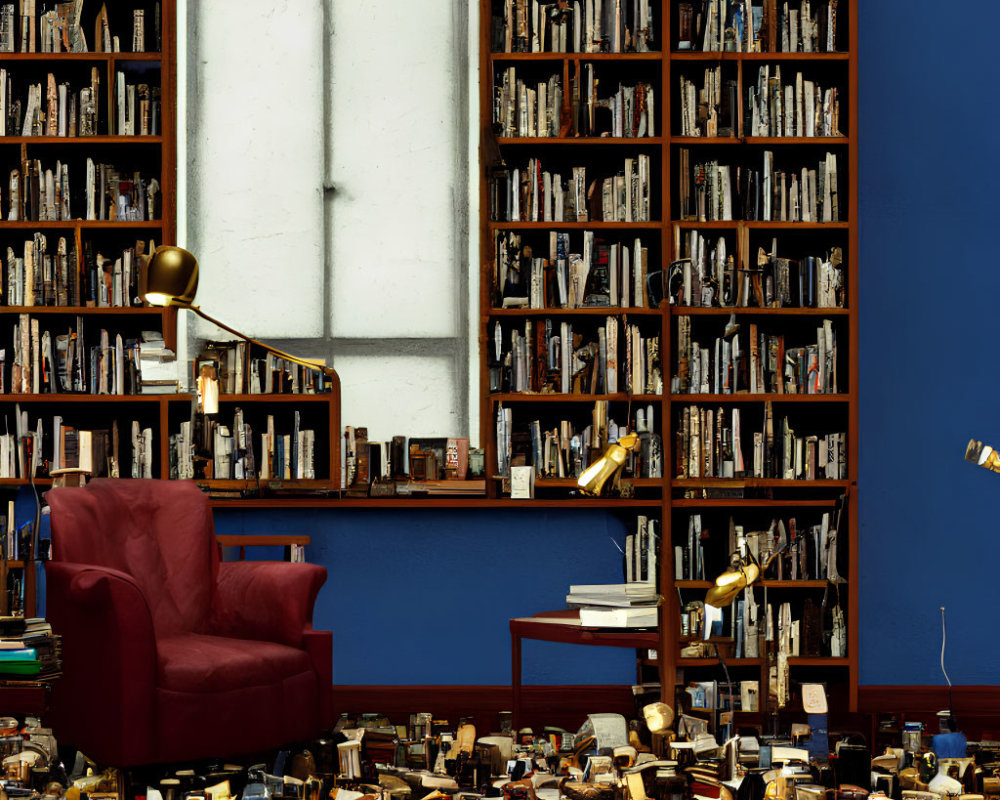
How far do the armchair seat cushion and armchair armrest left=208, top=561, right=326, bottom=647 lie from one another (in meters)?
0.07

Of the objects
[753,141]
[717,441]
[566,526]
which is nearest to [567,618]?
[566,526]

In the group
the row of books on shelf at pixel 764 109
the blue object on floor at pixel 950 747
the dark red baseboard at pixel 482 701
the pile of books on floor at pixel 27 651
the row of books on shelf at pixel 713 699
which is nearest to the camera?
the row of books on shelf at pixel 713 699

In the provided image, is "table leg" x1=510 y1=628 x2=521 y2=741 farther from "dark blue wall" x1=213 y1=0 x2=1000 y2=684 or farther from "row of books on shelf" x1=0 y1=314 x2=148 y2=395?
"row of books on shelf" x1=0 y1=314 x2=148 y2=395

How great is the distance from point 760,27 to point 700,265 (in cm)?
100

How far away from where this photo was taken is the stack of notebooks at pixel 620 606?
3.45 meters

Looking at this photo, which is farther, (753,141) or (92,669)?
(753,141)

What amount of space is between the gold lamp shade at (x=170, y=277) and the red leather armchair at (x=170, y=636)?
Answer: 61 centimetres

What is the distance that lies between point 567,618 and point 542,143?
200 cm

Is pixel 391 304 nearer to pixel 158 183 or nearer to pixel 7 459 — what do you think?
pixel 158 183

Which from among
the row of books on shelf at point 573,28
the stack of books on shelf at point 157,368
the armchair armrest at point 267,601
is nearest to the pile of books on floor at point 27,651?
the armchair armrest at point 267,601

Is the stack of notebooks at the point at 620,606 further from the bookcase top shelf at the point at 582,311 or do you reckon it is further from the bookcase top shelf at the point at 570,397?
the bookcase top shelf at the point at 582,311

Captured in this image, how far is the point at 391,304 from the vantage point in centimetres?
498

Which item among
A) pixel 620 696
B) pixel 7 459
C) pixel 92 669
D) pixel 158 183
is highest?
pixel 158 183

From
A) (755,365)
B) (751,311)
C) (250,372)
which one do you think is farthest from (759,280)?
(250,372)
